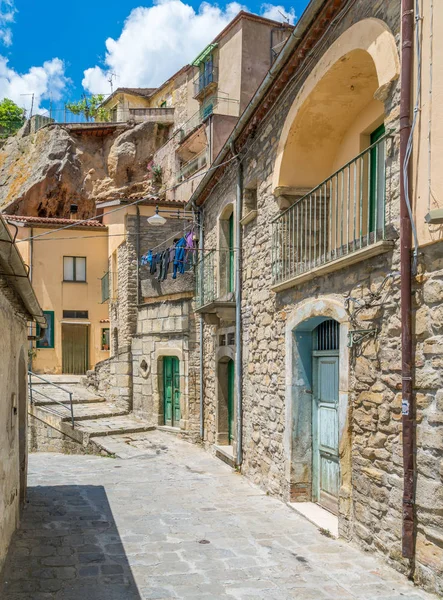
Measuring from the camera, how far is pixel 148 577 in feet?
16.6

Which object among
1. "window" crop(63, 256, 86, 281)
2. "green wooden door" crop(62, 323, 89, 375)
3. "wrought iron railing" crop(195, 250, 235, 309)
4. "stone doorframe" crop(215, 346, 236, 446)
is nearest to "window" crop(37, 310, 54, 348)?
"green wooden door" crop(62, 323, 89, 375)

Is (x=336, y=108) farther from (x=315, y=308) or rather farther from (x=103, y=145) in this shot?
(x=103, y=145)

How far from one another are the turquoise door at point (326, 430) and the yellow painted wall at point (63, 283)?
1645 cm

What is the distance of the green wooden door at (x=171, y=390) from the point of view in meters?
14.6

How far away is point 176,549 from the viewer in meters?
5.84

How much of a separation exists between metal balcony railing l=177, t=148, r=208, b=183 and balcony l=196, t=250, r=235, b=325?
1076 cm

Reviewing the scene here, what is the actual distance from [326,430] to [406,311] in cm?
293

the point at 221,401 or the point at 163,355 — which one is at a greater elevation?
the point at 163,355

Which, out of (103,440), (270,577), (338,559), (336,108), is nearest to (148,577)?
(270,577)

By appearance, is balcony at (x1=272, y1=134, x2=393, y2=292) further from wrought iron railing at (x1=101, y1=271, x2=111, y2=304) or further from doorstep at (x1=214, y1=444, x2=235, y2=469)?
wrought iron railing at (x1=101, y1=271, x2=111, y2=304)

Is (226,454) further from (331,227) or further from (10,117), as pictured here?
(10,117)

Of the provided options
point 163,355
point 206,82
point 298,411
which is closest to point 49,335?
point 163,355

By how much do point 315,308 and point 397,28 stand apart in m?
3.11

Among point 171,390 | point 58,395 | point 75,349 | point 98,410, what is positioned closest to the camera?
point 171,390
